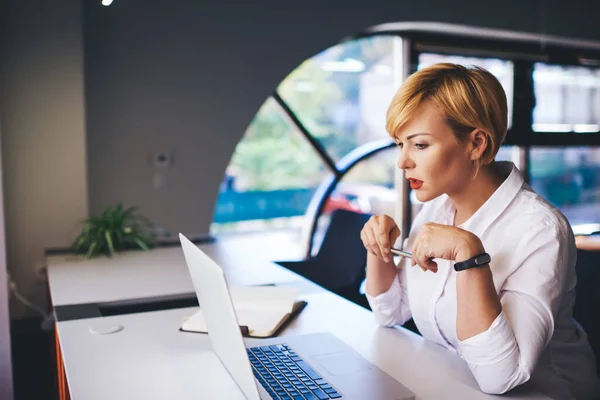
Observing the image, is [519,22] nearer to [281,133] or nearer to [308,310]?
[281,133]

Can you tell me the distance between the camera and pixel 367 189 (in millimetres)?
4715

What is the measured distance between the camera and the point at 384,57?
4.62m

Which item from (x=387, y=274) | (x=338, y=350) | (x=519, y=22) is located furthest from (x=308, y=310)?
(x=519, y=22)

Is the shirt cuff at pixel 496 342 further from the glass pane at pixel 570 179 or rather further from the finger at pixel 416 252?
the glass pane at pixel 570 179

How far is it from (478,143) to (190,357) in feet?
2.74

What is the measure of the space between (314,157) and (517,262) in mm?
3090

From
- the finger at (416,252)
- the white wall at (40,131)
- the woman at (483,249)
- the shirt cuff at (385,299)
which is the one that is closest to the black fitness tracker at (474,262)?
the woman at (483,249)

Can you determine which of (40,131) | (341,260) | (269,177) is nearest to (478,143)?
(341,260)

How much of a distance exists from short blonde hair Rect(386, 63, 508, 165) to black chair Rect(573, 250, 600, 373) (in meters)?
0.53

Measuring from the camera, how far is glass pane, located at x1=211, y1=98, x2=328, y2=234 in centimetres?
414

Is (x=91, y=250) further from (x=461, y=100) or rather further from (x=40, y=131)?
(x=461, y=100)

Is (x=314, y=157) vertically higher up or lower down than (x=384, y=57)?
lower down

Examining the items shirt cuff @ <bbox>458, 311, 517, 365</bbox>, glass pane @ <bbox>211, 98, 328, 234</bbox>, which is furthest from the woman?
glass pane @ <bbox>211, 98, 328, 234</bbox>

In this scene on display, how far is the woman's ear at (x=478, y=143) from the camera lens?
A: 1398 mm
